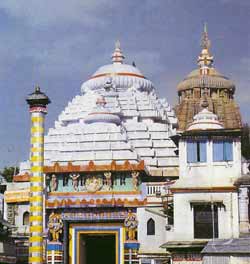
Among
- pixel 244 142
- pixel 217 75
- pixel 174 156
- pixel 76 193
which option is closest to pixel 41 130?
pixel 76 193

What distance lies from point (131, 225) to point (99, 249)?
5.76 meters

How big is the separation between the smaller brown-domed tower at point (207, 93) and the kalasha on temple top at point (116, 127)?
36.4 feet

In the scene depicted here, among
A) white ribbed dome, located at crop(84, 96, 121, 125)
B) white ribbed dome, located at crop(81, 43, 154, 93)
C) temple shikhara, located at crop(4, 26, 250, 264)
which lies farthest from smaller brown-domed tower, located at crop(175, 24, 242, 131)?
white ribbed dome, located at crop(84, 96, 121, 125)

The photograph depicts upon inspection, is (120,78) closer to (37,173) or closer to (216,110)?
(216,110)

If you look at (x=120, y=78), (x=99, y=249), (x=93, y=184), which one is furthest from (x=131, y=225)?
(x=120, y=78)

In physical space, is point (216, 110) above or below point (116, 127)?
above

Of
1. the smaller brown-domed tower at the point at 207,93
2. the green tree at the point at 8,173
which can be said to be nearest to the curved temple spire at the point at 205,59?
the smaller brown-domed tower at the point at 207,93

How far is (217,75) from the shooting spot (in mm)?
73625

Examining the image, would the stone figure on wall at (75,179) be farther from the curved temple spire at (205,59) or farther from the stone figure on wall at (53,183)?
the curved temple spire at (205,59)

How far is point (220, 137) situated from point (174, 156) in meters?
11.4

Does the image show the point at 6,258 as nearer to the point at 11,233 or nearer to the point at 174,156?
the point at 11,233

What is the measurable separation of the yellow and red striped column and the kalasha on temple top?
212 inches

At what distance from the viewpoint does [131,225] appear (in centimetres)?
4041

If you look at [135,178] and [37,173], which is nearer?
[37,173]
